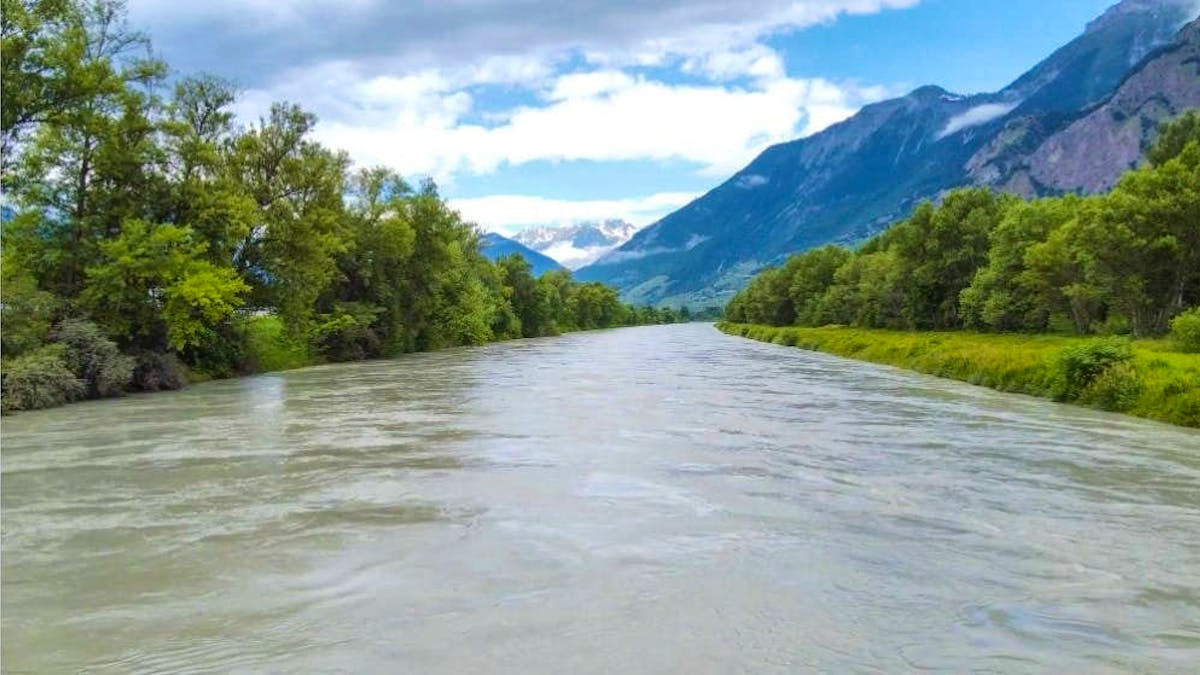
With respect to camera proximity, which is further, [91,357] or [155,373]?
[155,373]

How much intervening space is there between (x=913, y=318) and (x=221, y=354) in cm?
6281

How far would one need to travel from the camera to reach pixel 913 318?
264 ft

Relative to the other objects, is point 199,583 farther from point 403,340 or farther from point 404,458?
point 403,340

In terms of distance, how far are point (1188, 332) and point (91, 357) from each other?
43.9m

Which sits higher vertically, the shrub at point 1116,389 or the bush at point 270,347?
the bush at point 270,347

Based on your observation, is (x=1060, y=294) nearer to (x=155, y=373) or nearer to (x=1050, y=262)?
(x=1050, y=262)

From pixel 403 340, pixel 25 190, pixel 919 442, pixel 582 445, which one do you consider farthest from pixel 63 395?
pixel 403 340

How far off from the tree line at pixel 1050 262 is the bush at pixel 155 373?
43.5 metres

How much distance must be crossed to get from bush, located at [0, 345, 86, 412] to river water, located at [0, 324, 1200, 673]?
16.4ft

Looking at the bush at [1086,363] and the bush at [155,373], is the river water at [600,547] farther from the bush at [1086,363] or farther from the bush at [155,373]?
the bush at [155,373]

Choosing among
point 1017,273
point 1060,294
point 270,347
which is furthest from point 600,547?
point 1017,273

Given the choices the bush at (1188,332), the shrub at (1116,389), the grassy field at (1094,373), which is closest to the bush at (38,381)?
the grassy field at (1094,373)

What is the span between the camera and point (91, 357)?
30.9 metres

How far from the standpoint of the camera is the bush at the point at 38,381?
88.0 feet
